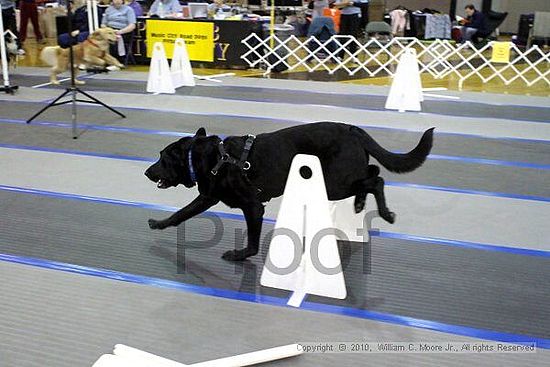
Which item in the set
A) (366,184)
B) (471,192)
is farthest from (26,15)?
(366,184)

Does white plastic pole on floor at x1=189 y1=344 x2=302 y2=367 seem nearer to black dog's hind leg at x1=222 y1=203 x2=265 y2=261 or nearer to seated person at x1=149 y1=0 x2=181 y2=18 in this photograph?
black dog's hind leg at x1=222 y1=203 x2=265 y2=261

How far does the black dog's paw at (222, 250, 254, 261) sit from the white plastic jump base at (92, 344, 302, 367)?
902mm

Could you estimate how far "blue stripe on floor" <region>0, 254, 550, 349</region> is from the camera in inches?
98.8

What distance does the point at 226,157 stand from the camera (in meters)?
3.01

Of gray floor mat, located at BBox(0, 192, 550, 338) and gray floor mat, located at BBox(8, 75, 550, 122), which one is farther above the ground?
gray floor mat, located at BBox(8, 75, 550, 122)

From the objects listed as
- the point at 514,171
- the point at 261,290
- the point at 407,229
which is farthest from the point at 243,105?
the point at 261,290

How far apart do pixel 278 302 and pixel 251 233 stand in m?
0.45

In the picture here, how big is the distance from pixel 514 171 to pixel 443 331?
2.85m

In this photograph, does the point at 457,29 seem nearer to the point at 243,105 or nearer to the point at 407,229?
the point at 243,105

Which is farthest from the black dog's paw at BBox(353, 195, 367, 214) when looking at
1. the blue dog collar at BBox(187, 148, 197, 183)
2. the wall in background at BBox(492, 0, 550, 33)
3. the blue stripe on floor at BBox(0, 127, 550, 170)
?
the wall in background at BBox(492, 0, 550, 33)

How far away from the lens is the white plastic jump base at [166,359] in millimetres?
2146

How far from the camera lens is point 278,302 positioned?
278 centimetres

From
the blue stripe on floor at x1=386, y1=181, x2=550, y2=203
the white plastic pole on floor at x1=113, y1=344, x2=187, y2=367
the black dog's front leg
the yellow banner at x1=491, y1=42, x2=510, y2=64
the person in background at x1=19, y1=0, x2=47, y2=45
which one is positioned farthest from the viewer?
the person in background at x1=19, y1=0, x2=47, y2=45

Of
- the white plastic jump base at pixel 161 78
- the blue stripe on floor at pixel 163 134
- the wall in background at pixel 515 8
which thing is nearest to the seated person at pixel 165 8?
the white plastic jump base at pixel 161 78
